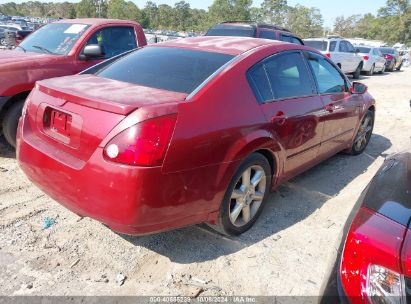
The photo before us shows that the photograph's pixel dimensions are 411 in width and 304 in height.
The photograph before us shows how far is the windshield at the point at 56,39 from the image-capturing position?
5.44m

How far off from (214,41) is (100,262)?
7.46 ft

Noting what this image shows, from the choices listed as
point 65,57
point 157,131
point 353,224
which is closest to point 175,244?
point 157,131

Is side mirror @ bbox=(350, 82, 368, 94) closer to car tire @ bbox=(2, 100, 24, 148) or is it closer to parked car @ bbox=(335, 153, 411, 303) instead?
parked car @ bbox=(335, 153, 411, 303)

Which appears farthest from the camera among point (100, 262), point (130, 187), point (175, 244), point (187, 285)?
point (175, 244)

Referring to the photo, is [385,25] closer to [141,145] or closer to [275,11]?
[275,11]

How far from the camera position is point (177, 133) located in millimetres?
2447

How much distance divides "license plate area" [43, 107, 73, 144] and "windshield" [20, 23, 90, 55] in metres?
2.74

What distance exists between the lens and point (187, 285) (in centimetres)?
267

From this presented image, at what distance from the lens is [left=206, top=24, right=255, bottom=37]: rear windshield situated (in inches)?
385

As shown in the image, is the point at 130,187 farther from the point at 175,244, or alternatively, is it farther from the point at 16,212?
the point at 16,212

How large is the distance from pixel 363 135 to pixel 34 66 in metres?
4.71

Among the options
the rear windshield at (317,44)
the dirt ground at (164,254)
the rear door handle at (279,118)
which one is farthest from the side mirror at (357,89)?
the rear windshield at (317,44)

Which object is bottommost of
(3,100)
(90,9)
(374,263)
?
(3,100)

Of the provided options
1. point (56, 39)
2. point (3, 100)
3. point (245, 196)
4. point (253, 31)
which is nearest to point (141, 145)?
point (245, 196)
